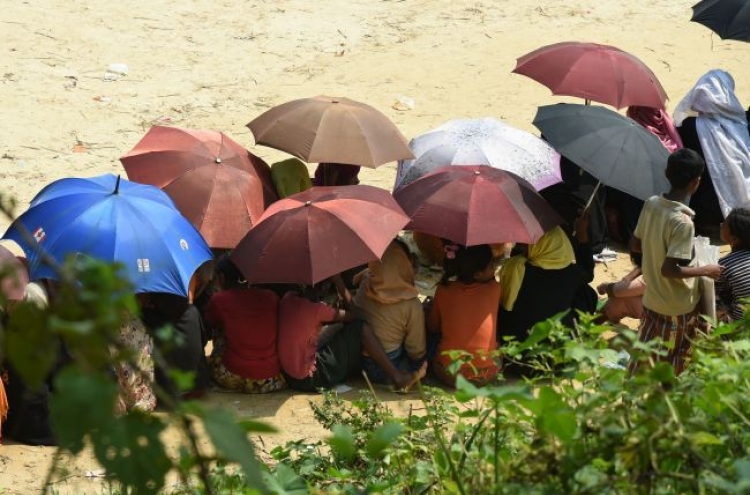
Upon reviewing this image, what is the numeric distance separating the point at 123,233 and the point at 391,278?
4.75 ft

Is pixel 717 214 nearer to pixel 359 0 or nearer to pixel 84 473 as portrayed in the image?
pixel 84 473

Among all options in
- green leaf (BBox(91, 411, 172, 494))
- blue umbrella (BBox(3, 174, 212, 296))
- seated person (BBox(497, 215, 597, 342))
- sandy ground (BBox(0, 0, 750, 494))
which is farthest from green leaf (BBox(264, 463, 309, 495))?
sandy ground (BBox(0, 0, 750, 494))

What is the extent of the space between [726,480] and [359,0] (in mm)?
10438

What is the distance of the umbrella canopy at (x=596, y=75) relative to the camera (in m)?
7.26

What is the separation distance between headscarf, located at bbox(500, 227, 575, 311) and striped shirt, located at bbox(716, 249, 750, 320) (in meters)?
0.88

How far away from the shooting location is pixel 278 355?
6000 millimetres

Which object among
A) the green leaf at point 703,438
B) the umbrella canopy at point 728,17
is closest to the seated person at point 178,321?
the green leaf at point 703,438

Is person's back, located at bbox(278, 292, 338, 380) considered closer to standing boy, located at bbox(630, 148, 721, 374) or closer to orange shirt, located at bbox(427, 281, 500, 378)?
orange shirt, located at bbox(427, 281, 500, 378)

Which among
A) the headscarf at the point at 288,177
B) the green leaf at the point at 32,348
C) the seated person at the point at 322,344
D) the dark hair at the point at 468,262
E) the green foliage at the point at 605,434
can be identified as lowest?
the seated person at the point at 322,344

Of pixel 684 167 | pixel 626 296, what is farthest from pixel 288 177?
pixel 684 167

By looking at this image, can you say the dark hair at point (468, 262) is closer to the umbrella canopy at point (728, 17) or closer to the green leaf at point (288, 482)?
the green leaf at point (288, 482)

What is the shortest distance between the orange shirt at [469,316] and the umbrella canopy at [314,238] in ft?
1.65

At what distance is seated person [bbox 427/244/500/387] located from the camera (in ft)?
19.8

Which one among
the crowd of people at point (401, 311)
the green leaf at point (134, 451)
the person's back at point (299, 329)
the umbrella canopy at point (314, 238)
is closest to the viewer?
the green leaf at point (134, 451)
